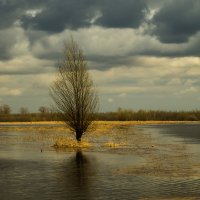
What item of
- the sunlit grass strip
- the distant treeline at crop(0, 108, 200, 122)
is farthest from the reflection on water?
the distant treeline at crop(0, 108, 200, 122)

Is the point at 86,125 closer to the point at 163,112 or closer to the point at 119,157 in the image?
the point at 119,157

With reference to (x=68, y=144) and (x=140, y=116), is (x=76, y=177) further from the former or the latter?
(x=140, y=116)

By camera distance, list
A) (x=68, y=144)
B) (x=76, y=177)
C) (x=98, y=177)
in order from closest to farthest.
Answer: (x=98, y=177)
(x=76, y=177)
(x=68, y=144)

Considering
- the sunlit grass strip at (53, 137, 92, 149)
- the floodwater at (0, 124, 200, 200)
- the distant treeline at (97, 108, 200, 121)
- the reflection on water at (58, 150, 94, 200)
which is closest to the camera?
the floodwater at (0, 124, 200, 200)

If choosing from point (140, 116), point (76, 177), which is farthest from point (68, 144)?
point (140, 116)

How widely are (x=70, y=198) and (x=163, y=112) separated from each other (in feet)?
535

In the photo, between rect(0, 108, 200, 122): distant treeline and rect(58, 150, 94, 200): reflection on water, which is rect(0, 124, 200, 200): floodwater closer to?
rect(58, 150, 94, 200): reflection on water

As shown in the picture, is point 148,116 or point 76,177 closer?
point 76,177

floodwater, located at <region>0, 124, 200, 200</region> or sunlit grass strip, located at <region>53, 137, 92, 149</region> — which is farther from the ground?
sunlit grass strip, located at <region>53, 137, 92, 149</region>

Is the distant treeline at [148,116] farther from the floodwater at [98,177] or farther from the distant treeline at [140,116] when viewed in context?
the floodwater at [98,177]

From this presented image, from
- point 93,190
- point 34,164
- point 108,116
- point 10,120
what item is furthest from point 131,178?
point 10,120

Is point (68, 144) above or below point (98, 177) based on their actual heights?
above

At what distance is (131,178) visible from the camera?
24.1 m

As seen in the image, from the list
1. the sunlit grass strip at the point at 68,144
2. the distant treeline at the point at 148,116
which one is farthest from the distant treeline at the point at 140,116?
the sunlit grass strip at the point at 68,144
